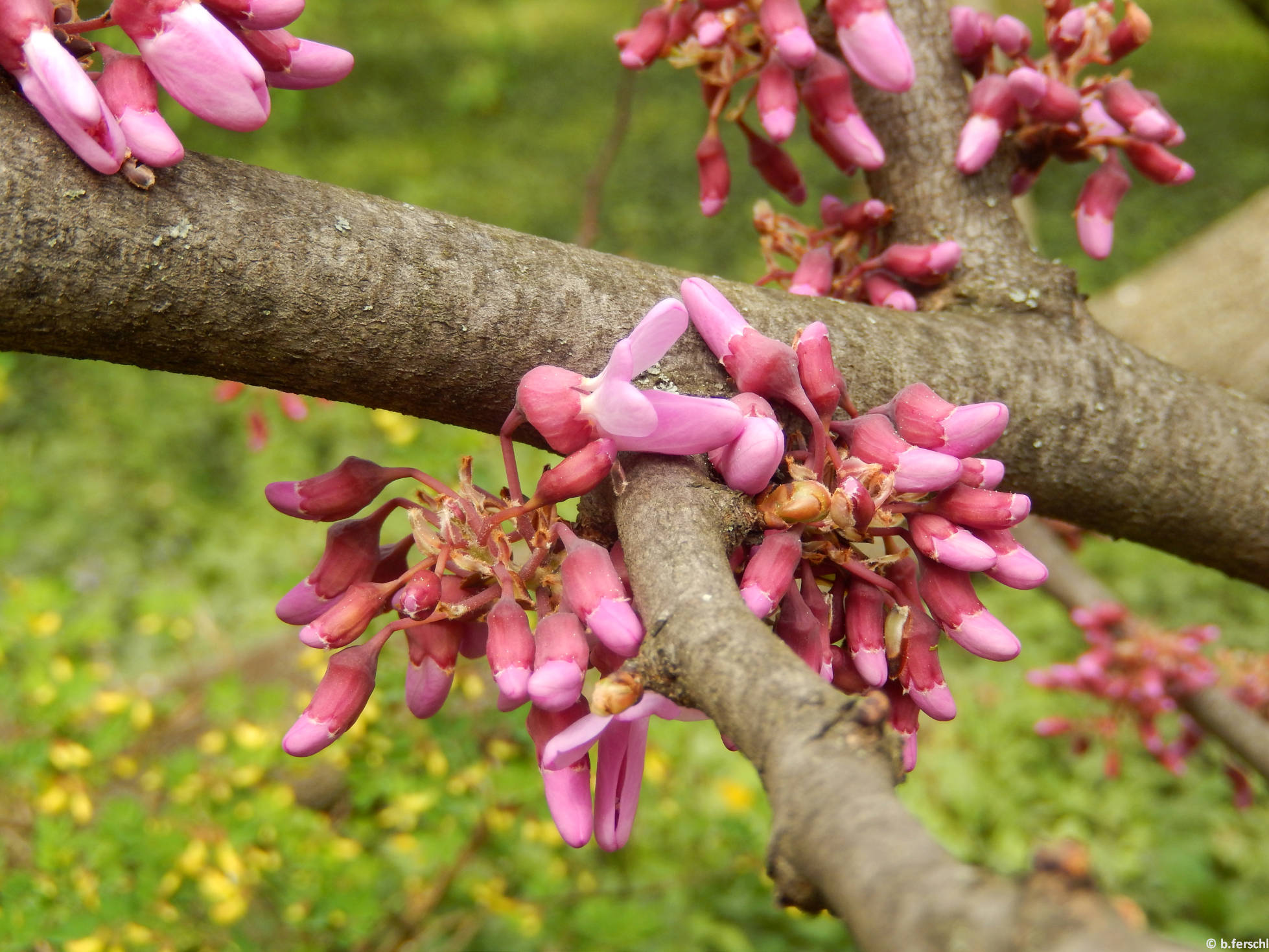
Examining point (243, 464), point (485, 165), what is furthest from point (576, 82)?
point (243, 464)

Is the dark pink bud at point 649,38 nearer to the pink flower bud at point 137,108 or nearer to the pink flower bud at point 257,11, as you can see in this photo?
the pink flower bud at point 257,11

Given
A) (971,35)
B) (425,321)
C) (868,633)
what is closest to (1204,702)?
(971,35)

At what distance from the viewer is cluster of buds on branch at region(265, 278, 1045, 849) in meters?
0.77

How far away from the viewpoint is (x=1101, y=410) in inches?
44.0

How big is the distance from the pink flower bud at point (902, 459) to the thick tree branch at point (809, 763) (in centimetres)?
13

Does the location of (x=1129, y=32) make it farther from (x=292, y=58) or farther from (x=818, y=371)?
(x=292, y=58)

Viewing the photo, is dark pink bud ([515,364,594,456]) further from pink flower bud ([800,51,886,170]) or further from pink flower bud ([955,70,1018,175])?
pink flower bud ([955,70,1018,175])

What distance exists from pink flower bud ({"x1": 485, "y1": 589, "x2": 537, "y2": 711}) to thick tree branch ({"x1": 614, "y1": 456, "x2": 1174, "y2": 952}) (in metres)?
0.11

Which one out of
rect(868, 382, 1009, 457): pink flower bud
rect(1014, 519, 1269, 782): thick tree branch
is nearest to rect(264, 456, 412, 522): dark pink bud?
rect(868, 382, 1009, 457): pink flower bud

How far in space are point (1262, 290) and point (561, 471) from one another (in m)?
1.87

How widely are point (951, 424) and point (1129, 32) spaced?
743 mm

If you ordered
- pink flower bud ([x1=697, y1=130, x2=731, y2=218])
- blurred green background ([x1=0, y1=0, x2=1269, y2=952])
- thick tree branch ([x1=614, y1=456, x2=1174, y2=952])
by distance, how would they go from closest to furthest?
thick tree branch ([x1=614, y1=456, x2=1174, y2=952]), pink flower bud ([x1=697, y1=130, x2=731, y2=218]), blurred green background ([x1=0, y1=0, x2=1269, y2=952])

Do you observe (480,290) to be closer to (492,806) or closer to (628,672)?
(628,672)

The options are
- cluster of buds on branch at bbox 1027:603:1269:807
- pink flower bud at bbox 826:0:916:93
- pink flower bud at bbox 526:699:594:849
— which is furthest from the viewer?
cluster of buds on branch at bbox 1027:603:1269:807
